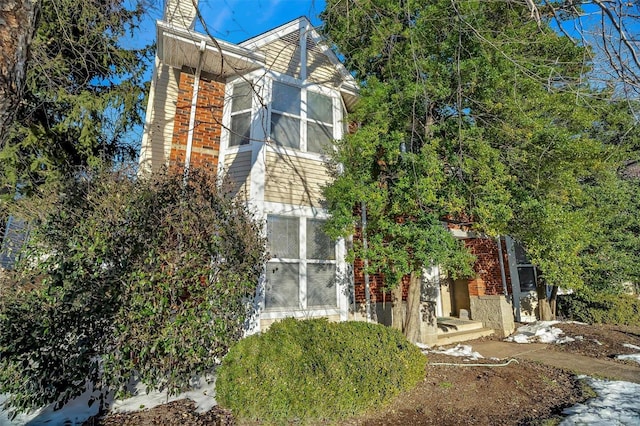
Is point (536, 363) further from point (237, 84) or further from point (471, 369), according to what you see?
point (237, 84)

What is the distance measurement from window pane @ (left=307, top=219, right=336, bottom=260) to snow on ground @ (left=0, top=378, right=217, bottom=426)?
10.8 feet

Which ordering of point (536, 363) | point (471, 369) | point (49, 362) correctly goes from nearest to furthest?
point (49, 362)
point (471, 369)
point (536, 363)

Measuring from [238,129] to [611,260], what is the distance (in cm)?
1091

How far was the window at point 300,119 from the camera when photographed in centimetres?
752

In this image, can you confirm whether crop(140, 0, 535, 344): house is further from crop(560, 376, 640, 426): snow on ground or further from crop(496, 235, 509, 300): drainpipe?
crop(496, 235, 509, 300): drainpipe

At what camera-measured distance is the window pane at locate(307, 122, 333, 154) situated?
308 inches

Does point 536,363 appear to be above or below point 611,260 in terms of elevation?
below

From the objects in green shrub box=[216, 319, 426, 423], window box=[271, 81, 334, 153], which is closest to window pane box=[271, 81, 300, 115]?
window box=[271, 81, 334, 153]

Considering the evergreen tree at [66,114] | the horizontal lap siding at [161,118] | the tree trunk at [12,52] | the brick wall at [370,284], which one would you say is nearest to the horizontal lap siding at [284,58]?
the horizontal lap siding at [161,118]

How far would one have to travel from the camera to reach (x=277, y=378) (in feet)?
11.5

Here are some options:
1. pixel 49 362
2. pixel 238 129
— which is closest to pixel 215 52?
pixel 238 129

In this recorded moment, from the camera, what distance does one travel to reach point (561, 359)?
267 inches

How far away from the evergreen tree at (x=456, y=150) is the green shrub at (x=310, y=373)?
2.21 metres

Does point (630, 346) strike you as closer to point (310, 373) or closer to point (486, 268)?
point (486, 268)
